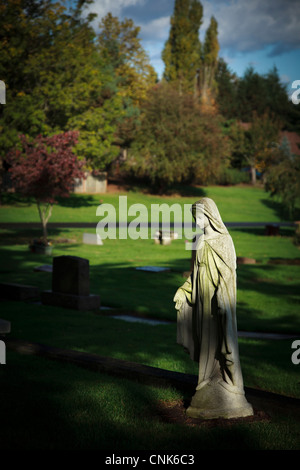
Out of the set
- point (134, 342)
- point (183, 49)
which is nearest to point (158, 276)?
point (134, 342)

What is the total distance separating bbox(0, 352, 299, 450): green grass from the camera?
4.86 meters

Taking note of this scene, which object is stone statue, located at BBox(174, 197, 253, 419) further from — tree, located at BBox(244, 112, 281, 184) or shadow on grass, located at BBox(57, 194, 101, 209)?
tree, located at BBox(244, 112, 281, 184)

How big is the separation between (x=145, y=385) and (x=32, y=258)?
17242 millimetres

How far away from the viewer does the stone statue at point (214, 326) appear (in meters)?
5.37

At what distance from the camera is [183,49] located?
254 ft

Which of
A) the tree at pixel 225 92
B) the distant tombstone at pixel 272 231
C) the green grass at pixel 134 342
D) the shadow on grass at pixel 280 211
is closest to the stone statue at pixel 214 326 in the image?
the green grass at pixel 134 342

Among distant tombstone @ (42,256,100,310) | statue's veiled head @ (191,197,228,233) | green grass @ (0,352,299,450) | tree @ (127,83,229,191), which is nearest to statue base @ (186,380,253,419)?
green grass @ (0,352,299,450)

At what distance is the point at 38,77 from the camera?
3928 centimetres

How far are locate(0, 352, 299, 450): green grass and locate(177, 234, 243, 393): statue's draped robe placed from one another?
575 millimetres

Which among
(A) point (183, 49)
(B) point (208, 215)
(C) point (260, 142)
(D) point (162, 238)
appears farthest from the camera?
(A) point (183, 49)

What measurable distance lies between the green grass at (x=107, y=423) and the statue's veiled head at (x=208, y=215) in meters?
2.14

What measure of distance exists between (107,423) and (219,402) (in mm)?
1227

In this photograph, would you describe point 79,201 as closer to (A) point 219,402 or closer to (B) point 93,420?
(B) point 93,420

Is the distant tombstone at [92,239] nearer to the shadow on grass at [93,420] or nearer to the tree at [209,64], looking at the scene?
the shadow on grass at [93,420]
